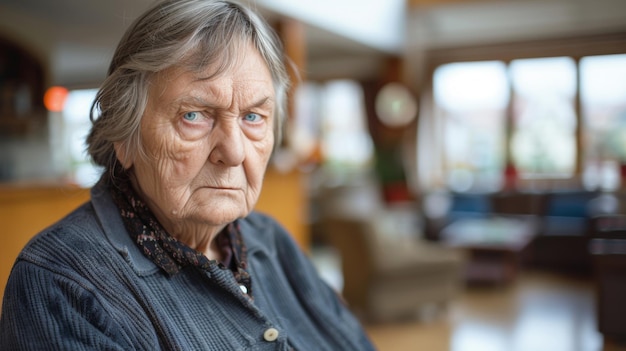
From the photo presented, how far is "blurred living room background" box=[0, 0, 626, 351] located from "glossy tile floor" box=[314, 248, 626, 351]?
0.03 meters

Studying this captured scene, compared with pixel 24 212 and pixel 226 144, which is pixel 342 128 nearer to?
pixel 24 212

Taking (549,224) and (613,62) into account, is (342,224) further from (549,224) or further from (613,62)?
(613,62)

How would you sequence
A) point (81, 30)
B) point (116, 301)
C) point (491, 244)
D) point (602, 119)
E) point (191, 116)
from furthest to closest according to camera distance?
point (602, 119) < point (81, 30) < point (491, 244) < point (191, 116) < point (116, 301)

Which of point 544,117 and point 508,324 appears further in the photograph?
point 544,117

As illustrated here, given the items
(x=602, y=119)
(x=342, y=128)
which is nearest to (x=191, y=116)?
(x=602, y=119)

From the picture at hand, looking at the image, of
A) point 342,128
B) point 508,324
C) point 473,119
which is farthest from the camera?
point 342,128

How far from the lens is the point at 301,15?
638 centimetres

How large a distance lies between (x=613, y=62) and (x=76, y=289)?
9200mm

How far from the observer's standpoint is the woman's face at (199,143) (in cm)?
103

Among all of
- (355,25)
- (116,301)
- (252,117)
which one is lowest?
(116,301)

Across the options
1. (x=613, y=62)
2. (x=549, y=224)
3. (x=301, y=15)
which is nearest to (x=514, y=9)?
(x=613, y=62)

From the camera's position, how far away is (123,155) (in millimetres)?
1094

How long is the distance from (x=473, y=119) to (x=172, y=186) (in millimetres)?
9480

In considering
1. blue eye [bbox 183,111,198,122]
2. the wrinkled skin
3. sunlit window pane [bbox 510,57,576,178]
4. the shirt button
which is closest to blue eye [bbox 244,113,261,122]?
the wrinkled skin
